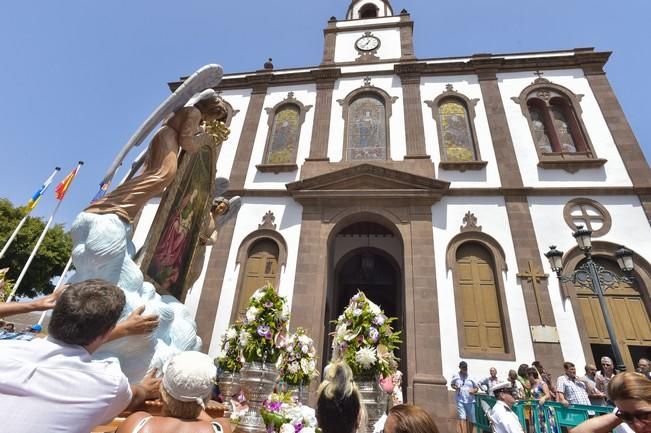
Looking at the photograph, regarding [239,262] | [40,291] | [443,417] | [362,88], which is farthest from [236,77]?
[40,291]

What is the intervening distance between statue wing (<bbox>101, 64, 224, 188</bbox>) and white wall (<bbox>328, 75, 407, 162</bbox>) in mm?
7732

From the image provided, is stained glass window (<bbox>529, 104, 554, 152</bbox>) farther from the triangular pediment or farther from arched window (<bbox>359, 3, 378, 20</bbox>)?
arched window (<bbox>359, 3, 378, 20</bbox>)

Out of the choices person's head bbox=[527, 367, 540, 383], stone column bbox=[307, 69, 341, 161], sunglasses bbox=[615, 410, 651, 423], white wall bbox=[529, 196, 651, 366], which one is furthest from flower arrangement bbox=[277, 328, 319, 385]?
stone column bbox=[307, 69, 341, 161]

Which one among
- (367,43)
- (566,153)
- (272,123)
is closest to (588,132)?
(566,153)

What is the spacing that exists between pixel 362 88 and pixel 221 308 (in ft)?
34.5

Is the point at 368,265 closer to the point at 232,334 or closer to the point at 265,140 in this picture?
the point at 265,140

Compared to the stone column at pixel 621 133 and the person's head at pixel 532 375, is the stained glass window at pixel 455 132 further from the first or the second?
the person's head at pixel 532 375

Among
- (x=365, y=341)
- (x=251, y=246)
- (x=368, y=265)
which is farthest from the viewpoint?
(x=368, y=265)

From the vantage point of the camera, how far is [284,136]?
13453 millimetres

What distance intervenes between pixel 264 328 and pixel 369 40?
15969mm

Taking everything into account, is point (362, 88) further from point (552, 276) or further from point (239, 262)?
point (552, 276)

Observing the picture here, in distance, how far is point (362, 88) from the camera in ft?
45.2

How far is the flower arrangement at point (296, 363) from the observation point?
3.89 metres

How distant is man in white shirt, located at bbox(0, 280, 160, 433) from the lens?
115cm
